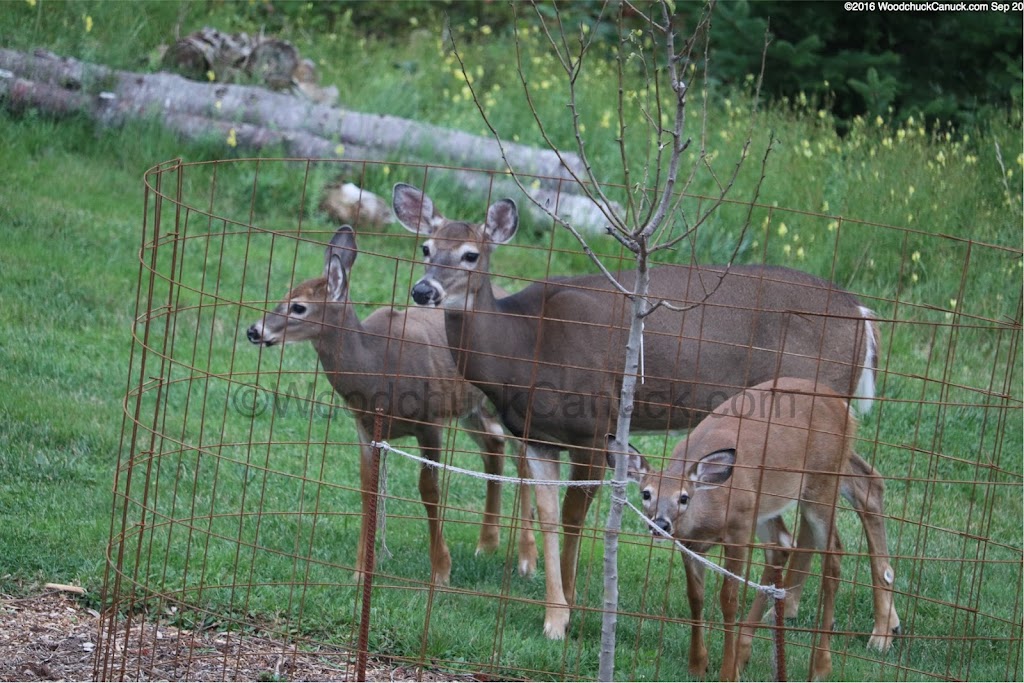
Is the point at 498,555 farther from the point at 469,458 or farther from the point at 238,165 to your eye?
the point at 238,165

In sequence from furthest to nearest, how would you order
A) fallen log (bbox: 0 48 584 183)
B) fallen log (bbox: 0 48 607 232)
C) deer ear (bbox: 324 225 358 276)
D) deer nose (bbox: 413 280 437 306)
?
1. fallen log (bbox: 0 48 584 183)
2. fallen log (bbox: 0 48 607 232)
3. deer ear (bbox: 324 225 358 276)
4. deer nose (bbox: 413 280 437 306)

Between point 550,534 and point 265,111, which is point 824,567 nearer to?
point 550,534

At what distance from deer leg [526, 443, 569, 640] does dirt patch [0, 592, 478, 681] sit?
743 millimetres

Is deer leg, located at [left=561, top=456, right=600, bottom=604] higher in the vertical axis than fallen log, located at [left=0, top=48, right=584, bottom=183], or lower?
lower

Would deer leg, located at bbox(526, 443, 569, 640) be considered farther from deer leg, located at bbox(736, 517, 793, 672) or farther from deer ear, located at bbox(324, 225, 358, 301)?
deer ear, located at bbox(324, 225, 358, 301)

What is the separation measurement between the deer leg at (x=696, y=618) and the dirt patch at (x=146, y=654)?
1010 mm

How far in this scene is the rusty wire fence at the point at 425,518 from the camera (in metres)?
4.66

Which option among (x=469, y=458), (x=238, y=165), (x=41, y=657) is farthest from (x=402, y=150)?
(x=41, y=657)

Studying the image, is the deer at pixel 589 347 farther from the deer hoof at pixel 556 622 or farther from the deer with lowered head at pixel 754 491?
the deer with lowered head at pixel 754 491

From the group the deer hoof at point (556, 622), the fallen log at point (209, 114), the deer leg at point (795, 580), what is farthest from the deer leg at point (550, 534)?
the fallen log at point (209, 114)

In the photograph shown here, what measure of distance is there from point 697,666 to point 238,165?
7.00 meters

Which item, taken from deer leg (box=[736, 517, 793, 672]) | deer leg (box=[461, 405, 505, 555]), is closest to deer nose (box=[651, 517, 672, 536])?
deer leg (box=[736, 517, 793, 672])

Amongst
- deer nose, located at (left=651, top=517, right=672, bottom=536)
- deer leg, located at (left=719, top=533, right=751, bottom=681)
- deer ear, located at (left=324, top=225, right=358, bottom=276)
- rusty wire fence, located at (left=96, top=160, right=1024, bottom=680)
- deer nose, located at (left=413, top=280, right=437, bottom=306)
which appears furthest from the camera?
deer ear, located at (left=324, top=225, right=358, bottom=276)

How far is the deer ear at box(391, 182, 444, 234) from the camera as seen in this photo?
6285mm
